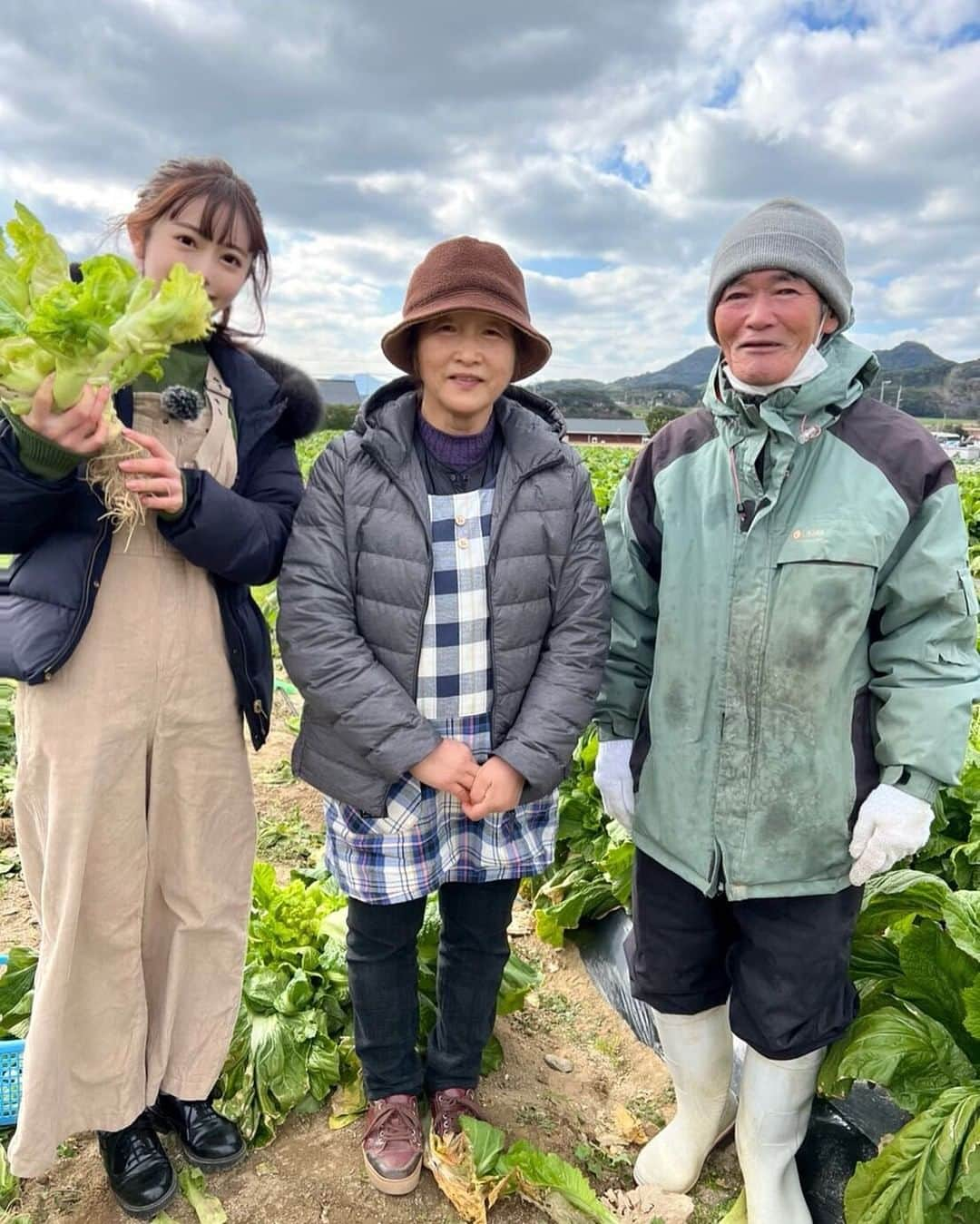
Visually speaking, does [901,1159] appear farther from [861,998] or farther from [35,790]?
[35,790]

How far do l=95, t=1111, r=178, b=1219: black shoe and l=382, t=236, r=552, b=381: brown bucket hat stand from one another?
2.11 metres

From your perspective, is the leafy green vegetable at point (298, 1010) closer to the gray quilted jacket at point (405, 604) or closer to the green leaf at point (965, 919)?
the gray quilted jacket at point (405, 604)

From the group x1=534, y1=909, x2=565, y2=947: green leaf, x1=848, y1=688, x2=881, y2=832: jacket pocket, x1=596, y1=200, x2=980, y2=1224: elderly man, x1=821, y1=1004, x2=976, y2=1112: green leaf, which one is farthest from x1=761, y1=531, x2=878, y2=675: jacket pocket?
x1=534, y1=909, x2=565, y2=947: green leaf

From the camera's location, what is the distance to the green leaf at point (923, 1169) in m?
1.94

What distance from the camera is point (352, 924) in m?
2.32

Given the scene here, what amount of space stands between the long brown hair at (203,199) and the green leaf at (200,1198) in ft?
7.68

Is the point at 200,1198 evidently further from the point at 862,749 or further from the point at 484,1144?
the point at 862,749

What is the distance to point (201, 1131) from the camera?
2.43 meters

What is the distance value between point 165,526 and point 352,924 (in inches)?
43.9

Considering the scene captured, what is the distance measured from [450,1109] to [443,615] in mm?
1398

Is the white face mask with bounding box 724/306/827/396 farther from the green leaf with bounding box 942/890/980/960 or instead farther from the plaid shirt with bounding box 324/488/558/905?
the green leaf with bounding box 942/890/980/960

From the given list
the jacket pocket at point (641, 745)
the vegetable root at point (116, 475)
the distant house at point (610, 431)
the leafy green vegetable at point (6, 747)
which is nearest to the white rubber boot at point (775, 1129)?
the jacket pocket at point (641, 745)

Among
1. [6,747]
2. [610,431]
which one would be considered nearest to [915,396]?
[610,431]

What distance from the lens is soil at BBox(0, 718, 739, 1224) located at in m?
2.32
